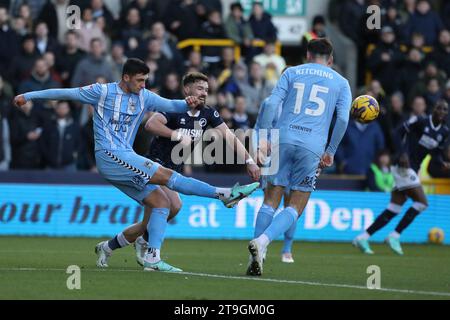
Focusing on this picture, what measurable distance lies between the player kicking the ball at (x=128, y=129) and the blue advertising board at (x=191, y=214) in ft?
25.1

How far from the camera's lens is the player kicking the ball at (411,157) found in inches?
666

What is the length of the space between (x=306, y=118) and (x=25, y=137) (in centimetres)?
938

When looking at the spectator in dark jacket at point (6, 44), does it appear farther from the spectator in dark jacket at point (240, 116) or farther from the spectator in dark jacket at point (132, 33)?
the spectator in dark jacket at point (240, 116)

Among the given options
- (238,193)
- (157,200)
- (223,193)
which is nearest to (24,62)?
(157,200)

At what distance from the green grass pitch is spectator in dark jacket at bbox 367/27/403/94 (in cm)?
641

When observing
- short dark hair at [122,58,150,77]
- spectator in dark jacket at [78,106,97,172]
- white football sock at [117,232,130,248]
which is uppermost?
short dark hair at [122,58,150,77]

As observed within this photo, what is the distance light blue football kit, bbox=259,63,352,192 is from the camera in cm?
→ 1128

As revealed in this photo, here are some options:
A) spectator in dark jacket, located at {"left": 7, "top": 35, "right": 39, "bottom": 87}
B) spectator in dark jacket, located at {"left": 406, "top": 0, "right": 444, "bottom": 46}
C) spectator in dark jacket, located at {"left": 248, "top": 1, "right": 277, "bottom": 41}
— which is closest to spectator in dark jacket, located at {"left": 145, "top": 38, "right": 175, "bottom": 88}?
spectator in dark jacket, located at {"left": 7, "top": 35, "right": 39, "bottom": 87}

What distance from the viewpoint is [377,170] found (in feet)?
66.8

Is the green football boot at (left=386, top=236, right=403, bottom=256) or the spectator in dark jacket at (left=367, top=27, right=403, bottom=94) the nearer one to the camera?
the green football boot at (left=386, top=236, right=403, bottom=256)

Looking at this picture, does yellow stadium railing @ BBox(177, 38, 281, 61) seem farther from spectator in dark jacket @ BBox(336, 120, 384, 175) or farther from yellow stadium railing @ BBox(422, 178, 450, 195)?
yellow stadium railing @ BBox(422, 178, 450, 195)

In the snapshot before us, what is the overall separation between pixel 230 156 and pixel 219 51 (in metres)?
3.68

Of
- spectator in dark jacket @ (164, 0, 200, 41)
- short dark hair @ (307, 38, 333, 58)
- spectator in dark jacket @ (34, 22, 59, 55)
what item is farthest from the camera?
spectator in dark jacket @ (164, 0, 200, 41)

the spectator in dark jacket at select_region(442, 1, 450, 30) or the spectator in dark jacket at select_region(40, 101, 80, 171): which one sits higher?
the spectator in dark jacket at select_region(442, 1, 450, 30)
